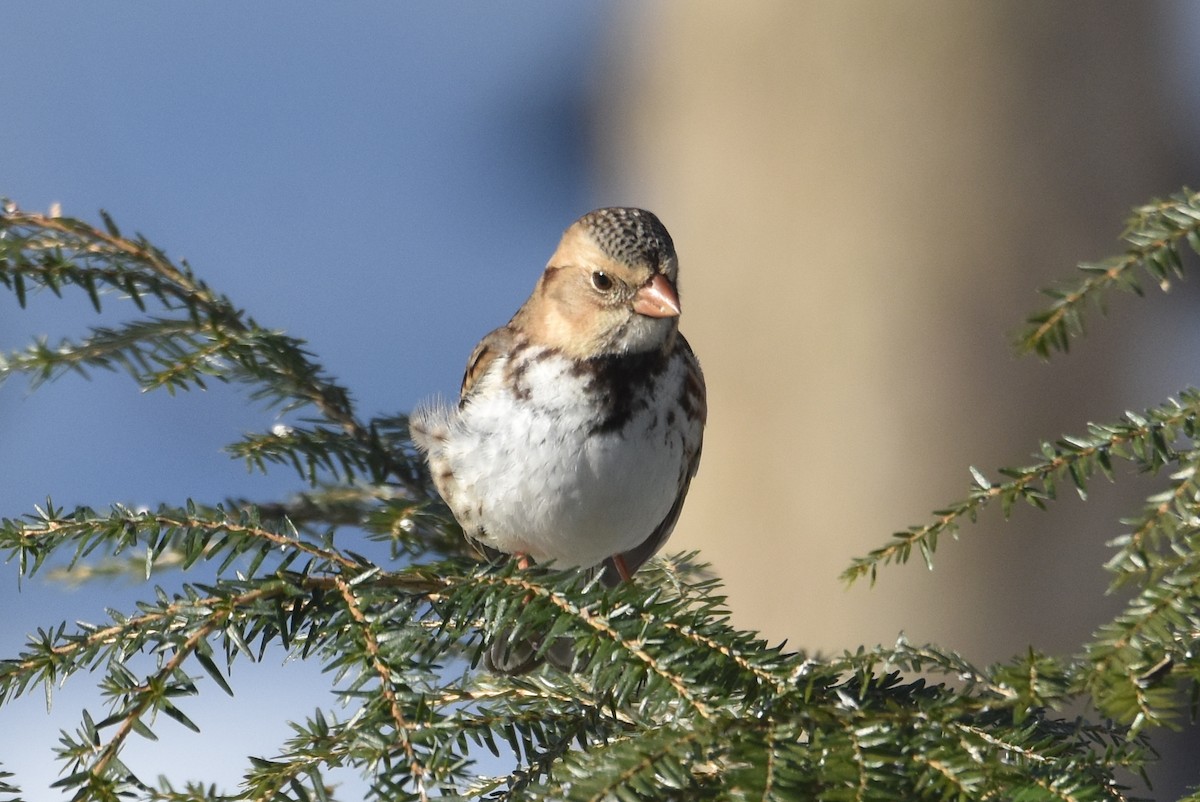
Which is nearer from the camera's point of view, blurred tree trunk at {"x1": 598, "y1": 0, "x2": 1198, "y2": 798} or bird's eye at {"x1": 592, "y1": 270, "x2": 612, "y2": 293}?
bird's eye at {"x1": 592, "y1": 270, "x2": 612, "y2": 293}

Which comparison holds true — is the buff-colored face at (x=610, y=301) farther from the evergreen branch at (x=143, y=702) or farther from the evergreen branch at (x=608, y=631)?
the evergreen branch at (x=143, y=702)

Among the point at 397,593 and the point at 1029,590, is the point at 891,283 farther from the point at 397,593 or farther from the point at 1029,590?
the point at 397,593

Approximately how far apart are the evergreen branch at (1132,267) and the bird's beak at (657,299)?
1.13 m

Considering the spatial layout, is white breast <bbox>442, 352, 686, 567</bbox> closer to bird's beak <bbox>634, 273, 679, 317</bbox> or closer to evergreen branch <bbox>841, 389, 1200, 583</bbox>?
bird's beak <bbox>634, 273, 679, 317</bbox>

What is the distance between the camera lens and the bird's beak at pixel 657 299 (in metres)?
2.68

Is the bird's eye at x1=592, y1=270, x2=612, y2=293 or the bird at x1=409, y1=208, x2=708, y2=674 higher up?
the bird's eye at x1=592, y1=270, x2=612, y2=293

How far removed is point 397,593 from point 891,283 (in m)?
3.65

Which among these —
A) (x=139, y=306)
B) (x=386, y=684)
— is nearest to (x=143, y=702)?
(x=386, y=684)

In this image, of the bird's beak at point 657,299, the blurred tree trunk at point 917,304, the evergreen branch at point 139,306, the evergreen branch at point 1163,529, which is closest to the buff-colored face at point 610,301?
the bird's beak at point 657,299

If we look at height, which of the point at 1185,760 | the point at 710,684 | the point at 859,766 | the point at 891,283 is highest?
the point at 891,283

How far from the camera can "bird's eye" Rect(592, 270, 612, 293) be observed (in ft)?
9.18

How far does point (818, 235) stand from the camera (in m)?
5.16

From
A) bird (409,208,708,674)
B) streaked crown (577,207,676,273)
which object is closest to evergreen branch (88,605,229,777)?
bird (409,208,708,674)

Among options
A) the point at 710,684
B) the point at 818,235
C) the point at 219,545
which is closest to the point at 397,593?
the point at 219,545
